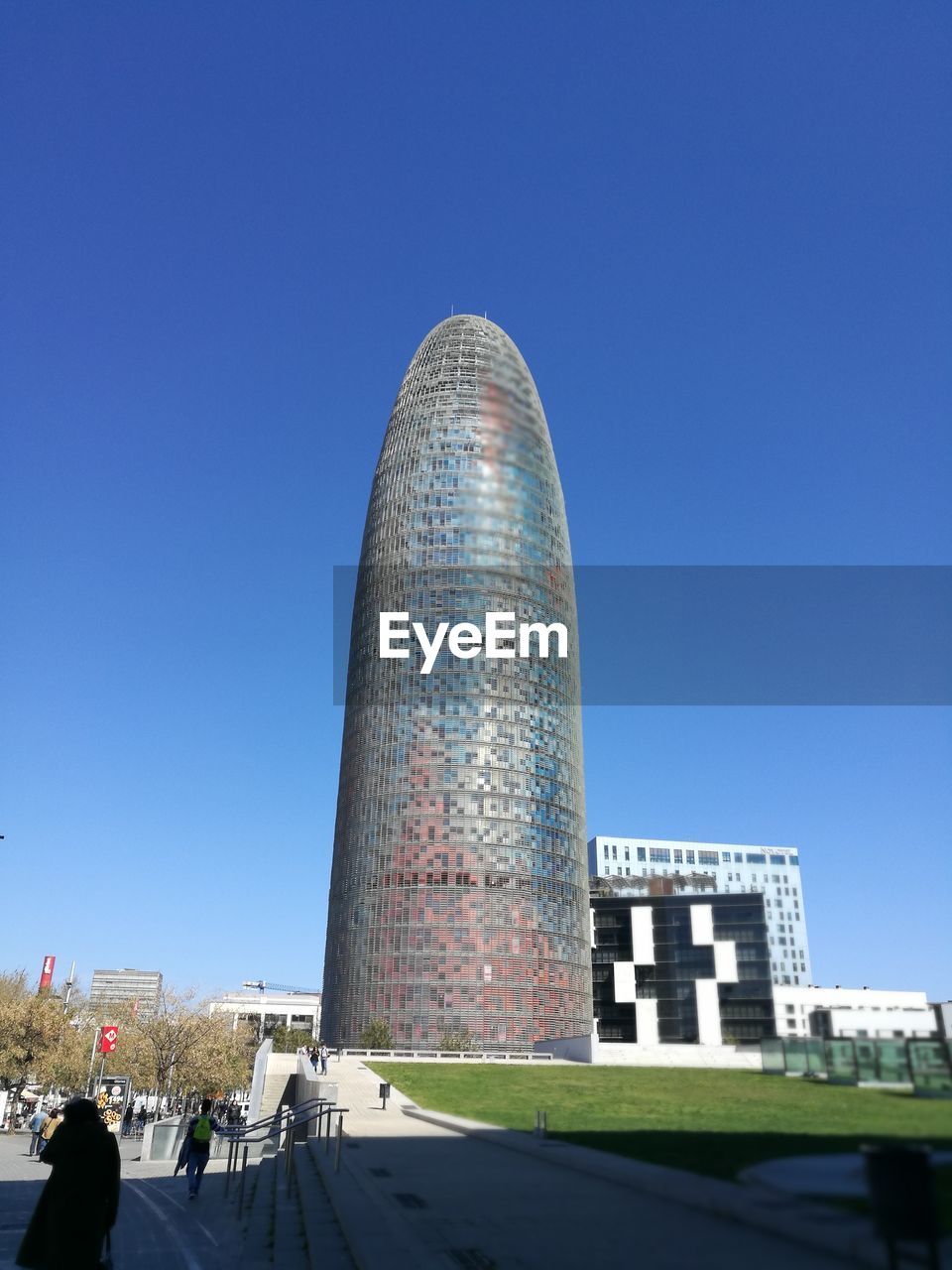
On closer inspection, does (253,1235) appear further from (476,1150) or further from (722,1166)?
(722,1166)

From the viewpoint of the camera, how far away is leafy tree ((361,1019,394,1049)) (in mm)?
88188

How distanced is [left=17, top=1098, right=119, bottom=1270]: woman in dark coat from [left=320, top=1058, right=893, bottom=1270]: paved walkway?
2.39 metres

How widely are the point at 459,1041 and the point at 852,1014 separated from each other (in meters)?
94.6

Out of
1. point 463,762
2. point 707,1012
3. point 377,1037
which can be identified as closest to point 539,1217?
point 707,1012

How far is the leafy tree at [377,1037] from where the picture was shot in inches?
3472

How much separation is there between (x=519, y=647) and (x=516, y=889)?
94.2 feet

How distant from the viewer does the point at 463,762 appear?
346 feet

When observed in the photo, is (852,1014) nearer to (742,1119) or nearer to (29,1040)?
(742,1119)

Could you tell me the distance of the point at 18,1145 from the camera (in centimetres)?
3794

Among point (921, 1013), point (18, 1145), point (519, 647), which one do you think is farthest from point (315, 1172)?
point (519, 647)

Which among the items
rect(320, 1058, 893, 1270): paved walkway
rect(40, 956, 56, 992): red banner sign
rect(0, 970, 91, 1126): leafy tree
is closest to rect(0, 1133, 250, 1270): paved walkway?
rect(320, 1058, 893, 1270): paved walkway

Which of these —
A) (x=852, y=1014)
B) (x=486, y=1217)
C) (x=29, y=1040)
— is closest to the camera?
(x=852, y=1014)

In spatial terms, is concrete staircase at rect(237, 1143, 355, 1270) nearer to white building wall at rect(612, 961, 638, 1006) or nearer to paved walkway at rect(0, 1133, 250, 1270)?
paved walkway at rect(0, 1133, 250, 1270)

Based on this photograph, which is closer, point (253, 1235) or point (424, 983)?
point (253, 1235)
